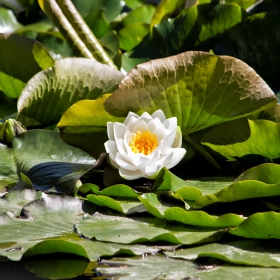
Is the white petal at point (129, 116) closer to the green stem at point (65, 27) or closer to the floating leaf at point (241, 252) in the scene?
the floating leaf at point (241, 252)

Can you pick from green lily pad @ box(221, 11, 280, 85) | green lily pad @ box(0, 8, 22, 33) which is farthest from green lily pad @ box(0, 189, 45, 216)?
green lily pad @ box(0, 8, 22, 33)

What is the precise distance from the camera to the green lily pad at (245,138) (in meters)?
1.09

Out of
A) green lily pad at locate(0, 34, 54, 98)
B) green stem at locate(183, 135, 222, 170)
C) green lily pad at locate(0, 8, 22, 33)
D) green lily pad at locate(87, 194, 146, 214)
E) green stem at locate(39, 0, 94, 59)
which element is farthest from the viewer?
green lily pad at locate(0, 8, 22, 33)

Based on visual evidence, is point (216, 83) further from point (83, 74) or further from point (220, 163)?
point (83, 74)

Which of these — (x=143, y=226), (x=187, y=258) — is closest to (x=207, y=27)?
(x=143, y=226)

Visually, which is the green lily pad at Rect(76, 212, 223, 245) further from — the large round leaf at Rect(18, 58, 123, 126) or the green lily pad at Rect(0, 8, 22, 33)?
the green lily pad at Rect(0, 8, 22, 33)

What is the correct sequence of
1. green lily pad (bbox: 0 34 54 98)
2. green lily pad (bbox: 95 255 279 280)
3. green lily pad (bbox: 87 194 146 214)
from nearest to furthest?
green lily pad (bbox: 95 255 279 280)
green lily pad (bbox: 87 194 146 214)
green lily pad (bbox: 0 34 54 98)

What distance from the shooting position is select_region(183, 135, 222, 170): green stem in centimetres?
122

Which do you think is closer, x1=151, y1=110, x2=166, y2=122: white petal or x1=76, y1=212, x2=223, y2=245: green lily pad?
x1=76, y1=212, x2=223, y2=245: green lily pad

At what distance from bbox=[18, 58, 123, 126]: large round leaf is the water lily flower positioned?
0.24m

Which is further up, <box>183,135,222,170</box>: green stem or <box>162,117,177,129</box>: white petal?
<box>162,117,177,129</box>: white petal

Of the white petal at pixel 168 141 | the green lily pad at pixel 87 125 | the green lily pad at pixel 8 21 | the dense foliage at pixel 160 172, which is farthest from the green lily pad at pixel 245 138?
the green lily pad at pixel 8 21

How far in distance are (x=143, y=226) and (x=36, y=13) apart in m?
1.86

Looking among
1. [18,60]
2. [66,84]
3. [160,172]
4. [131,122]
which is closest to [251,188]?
[160,172]
